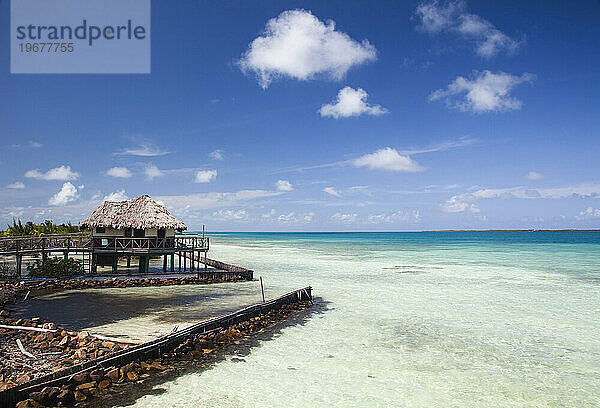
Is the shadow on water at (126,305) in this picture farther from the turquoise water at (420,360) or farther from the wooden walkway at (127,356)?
the turquoise water at (420,360)

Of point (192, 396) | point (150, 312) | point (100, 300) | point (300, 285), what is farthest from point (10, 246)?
point (192, 396)

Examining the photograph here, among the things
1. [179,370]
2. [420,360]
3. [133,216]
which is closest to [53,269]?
A: [133,216]

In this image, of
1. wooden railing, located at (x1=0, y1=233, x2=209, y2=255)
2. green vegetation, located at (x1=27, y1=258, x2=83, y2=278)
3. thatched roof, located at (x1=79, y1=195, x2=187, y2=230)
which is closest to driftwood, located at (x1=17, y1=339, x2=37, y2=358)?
green vegetation, located at (x1=27, y1=258, x2=83, y2=278)

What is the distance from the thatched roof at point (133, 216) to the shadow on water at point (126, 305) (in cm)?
621

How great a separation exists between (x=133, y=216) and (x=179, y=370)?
1979 centimetres

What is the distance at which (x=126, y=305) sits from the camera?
16969mm

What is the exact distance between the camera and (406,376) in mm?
9430

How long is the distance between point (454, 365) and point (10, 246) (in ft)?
83.7

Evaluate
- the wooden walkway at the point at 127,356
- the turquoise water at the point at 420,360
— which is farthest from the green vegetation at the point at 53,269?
the turquoise water at the point at 420,360

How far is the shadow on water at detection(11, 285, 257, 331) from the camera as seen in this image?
1464cm

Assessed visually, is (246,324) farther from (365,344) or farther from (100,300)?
(100,300)

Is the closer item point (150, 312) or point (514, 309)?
point (150, 312)

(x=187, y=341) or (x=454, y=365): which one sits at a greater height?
(x=187, y=341)

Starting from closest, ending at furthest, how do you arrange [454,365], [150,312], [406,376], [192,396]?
[192,396] → [406,376] → [454,365] → [150,312]
